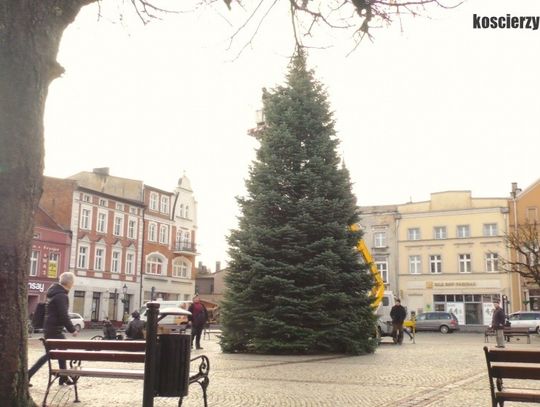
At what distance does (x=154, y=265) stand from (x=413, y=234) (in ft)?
80.7

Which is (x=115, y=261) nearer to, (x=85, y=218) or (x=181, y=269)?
(x=85, y=218)

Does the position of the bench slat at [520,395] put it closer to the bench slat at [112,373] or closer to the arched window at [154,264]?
the bench slat at [112,373]

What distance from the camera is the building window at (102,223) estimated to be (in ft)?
170

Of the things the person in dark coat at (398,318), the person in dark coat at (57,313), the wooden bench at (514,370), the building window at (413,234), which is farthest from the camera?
the building window at (413,234)

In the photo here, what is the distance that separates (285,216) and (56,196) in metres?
35.0

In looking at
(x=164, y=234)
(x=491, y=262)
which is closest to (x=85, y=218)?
(x=164, y=234)

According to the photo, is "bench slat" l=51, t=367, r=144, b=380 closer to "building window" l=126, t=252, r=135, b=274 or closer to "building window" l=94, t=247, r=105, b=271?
"building window" l=94, t=247, r=105, b=271

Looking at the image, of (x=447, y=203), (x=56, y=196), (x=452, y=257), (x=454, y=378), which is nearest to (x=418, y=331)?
(x=452, y=257)

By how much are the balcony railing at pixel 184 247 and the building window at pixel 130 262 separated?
19.6ft

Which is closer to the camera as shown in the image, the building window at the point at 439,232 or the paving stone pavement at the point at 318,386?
the paving stone pavement at the point at 318,386

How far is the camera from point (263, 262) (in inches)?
714

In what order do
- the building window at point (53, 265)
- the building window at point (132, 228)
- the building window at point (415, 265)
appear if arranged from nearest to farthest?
the building window at point (53, 265) → the building window at point (132, 228) → the building window at point (415, 265)

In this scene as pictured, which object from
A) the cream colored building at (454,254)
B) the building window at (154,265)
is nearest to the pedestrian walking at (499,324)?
the cream colored building at (454,254)

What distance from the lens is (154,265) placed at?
58188mm
